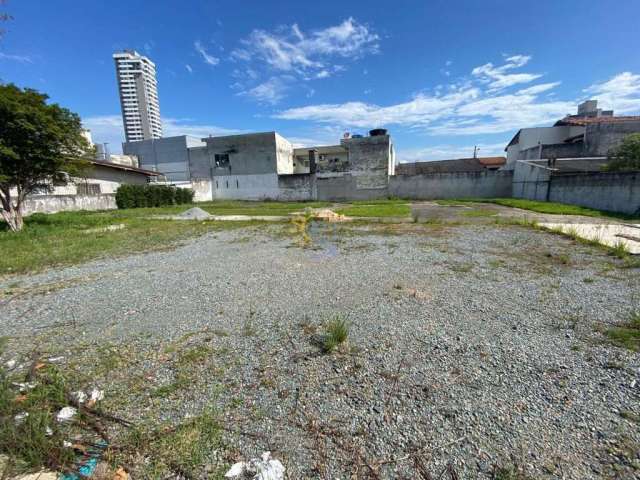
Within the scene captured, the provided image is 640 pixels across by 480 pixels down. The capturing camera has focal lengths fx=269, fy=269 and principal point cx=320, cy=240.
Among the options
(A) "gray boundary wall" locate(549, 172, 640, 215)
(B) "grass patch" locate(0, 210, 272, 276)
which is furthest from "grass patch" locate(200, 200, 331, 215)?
(A) "gray boundary wall" locate(549, 172, 640, 215)

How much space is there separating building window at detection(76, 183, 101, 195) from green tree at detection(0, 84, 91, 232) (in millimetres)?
11295

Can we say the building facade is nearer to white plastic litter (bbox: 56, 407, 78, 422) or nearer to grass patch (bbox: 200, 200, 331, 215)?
grass patch (bbox: 200, 200, 331, 215)

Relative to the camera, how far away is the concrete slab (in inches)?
240

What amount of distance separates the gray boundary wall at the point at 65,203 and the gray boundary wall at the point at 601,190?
2745 cm

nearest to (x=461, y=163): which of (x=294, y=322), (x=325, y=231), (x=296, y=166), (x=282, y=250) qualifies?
(x=296, y=166)

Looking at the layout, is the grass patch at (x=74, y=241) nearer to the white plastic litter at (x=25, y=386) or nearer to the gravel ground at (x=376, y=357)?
the gravel ground at (x=376, y=357)

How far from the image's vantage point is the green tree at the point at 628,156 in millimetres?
14234

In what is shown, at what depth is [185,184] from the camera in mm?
25000

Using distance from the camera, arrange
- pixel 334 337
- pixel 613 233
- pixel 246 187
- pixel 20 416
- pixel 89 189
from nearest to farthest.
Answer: pixel 20 416 → pixel 334 337 → pixel 613 233 → pixel 89 189 → pixel 246 187

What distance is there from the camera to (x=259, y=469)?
1451 mm

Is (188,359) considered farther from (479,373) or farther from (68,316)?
(479,373)

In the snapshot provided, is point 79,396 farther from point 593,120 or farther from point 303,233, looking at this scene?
point 593,120

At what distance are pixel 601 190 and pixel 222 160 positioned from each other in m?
28.9

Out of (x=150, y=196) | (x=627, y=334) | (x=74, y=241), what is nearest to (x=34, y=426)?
(x=627, y=334)
